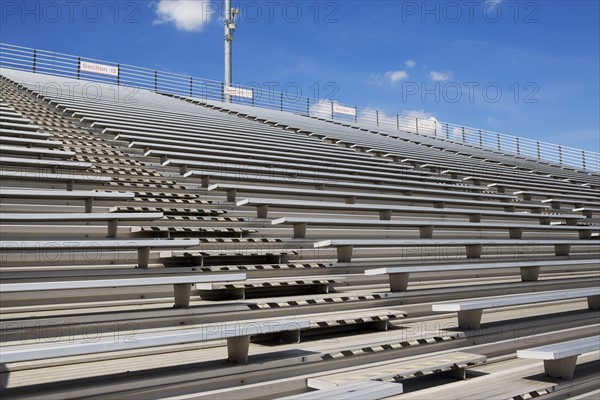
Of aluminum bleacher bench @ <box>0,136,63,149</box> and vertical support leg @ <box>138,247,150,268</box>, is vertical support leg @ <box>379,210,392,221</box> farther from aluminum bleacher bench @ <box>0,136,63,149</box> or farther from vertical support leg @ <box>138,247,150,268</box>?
aluminum bleacher bench @ <box>0,136,63,149</box>

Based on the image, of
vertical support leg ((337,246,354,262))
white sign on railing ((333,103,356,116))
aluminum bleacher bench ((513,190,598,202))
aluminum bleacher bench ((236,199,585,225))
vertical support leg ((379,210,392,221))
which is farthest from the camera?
white sign on railing ((333,103,356,116))

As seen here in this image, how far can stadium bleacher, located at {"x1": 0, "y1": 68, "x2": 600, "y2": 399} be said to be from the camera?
6.77 ft

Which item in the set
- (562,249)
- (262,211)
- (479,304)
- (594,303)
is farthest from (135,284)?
(562,249)

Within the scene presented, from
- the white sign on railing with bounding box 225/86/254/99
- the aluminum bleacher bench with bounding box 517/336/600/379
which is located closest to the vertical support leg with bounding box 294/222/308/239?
the aluminum bleacher bench with bounding box 517/336/600/379

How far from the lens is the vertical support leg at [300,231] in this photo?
371 cm

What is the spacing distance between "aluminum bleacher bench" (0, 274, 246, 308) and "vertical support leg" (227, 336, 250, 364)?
1.17ft

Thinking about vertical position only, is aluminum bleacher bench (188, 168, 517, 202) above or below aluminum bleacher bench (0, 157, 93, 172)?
above

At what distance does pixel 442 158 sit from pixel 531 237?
129 inches

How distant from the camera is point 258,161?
5.23 m

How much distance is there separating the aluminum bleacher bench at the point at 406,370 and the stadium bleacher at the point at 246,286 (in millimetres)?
12

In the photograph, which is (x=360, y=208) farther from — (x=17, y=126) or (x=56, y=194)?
(x=17, y=126)

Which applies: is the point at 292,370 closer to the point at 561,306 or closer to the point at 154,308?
the point at 154,308

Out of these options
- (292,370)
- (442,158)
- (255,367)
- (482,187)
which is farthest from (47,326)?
(442,158)

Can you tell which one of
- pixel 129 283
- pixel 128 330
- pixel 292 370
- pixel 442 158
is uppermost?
pixel 442 158
